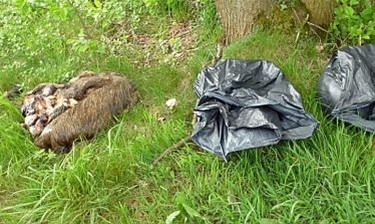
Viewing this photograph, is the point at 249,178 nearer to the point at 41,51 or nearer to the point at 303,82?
the point at 303,82

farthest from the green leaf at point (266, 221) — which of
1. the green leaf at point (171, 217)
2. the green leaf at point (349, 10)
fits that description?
the green leaf at point (349, 10)

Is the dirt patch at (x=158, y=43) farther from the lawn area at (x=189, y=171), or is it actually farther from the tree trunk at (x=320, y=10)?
the tree trunk at (x=320, y=10)

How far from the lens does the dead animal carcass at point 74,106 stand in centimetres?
306

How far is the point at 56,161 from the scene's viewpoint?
116 inches

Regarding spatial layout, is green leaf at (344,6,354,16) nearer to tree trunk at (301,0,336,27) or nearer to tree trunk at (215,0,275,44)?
tree trunk at (301,0,336,27)

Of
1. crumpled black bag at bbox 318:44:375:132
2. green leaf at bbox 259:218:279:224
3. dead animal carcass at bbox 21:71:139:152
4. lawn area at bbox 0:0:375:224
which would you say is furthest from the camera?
dead animal carcass at bbox 21:71:139:152

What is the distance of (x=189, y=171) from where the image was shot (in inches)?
104

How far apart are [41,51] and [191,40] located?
3.88ft

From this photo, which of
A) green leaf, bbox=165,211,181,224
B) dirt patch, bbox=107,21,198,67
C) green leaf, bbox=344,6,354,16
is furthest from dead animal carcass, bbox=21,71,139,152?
green leaf, bbox=344,6,354,16

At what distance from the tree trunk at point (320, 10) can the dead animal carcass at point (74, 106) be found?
124cm

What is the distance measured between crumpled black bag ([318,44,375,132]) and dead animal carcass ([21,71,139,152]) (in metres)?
1.25

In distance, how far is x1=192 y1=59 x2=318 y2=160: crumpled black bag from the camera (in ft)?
8.07

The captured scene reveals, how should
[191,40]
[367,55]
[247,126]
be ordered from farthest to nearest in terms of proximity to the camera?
1. [191,40]
2. [367,55]
3. [247,126]

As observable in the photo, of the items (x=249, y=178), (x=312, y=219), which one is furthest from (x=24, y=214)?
(x=312, y=219)
